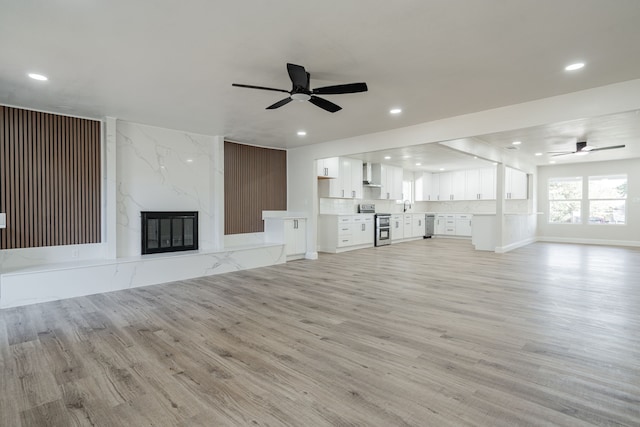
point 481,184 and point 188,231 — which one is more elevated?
point 481,184

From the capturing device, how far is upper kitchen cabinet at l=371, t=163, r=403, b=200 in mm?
10039

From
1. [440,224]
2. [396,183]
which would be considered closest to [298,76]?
[396,183]

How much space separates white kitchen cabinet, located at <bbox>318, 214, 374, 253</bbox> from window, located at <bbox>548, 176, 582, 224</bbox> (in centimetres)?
678

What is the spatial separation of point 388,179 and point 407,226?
1.85 metres

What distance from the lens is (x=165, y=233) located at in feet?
19.1

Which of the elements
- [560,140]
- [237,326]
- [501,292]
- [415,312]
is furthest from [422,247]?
[237,326]

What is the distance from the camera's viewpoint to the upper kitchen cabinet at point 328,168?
7.96m

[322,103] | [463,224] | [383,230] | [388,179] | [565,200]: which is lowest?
[383,230]

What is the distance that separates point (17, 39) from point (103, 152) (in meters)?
2.60

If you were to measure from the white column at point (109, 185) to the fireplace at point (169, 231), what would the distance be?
0.51m

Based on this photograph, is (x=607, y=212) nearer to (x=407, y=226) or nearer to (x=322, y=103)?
(x=407, y=226)

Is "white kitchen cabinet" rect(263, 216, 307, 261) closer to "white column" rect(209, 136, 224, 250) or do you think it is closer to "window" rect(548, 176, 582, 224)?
"white column" rect(209, 136, 224, 250)

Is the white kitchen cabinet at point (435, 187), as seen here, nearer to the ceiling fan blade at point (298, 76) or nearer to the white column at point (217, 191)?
the white column at point (217, 191)

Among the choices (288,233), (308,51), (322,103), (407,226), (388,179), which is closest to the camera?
(308,51)
